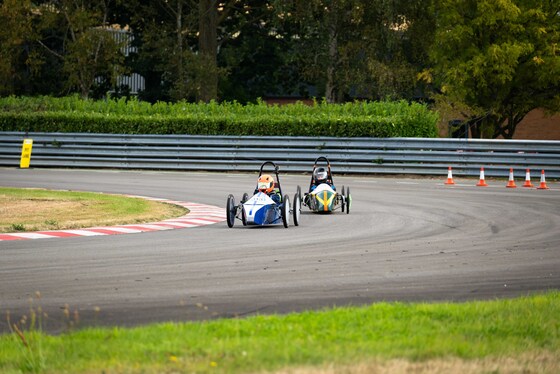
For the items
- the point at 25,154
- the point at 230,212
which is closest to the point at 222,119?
the point at 25,154

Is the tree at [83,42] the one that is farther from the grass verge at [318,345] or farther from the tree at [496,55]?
the grass verge at [318,345]

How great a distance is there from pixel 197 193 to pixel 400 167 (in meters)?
9.20

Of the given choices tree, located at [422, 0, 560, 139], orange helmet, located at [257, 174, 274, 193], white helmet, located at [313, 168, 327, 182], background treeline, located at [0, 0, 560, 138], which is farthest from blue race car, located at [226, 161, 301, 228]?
tree, located at [422, 0, 560, 139]

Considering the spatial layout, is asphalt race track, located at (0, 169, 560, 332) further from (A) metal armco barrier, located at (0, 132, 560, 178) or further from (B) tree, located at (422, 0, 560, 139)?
(B) tree, located at (422, 0, 560, 139)

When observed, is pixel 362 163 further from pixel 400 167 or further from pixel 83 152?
pixel 83 152

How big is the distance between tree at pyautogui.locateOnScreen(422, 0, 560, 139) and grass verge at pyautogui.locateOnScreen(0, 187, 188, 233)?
69.9 ft

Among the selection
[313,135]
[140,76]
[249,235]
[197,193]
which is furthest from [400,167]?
[140,76]

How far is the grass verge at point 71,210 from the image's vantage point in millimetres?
17281

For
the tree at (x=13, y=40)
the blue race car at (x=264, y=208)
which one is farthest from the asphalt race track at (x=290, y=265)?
the tree at (x=13, y=40)

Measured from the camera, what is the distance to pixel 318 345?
734cm

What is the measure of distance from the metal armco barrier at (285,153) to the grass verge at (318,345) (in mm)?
23049

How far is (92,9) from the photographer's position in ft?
170

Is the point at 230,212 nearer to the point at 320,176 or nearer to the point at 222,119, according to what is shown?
the point at 320,176

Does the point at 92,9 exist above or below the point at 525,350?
above
